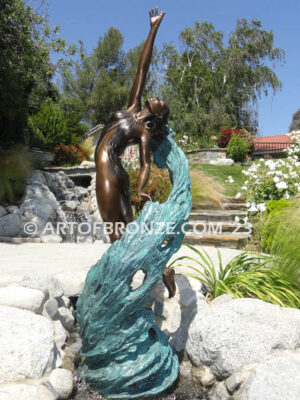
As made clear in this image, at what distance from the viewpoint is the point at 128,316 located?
233 cm

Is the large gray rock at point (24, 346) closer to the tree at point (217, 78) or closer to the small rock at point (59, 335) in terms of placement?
the small rock at point (59, 335)

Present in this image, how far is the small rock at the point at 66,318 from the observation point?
9.71 ft

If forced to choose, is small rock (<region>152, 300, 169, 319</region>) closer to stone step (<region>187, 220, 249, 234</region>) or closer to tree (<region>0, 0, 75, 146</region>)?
stone step (<region>187, 220, 249, 234</region>)

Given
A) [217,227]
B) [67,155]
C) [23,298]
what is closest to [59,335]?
[23,298]

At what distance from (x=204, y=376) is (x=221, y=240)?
3466 millimetres

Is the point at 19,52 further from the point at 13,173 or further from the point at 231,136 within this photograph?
the point at 231,136

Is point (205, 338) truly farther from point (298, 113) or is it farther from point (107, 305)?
point (298, 113)

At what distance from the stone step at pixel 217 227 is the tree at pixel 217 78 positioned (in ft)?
52.2

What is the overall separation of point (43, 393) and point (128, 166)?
7.02m

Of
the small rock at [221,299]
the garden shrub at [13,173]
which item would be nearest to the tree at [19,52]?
the garden shrub at [13,173]

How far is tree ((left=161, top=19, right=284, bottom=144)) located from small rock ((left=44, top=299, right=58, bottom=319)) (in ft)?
64.9

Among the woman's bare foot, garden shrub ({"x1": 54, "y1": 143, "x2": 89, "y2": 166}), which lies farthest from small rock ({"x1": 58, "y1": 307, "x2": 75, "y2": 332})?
garden shrub ({"x1": 54, "y1": 143, "x2": 89, "y2": 166})

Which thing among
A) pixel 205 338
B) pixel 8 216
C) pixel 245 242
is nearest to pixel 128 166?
pixel 8 216

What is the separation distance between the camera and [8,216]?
665 centimetres
